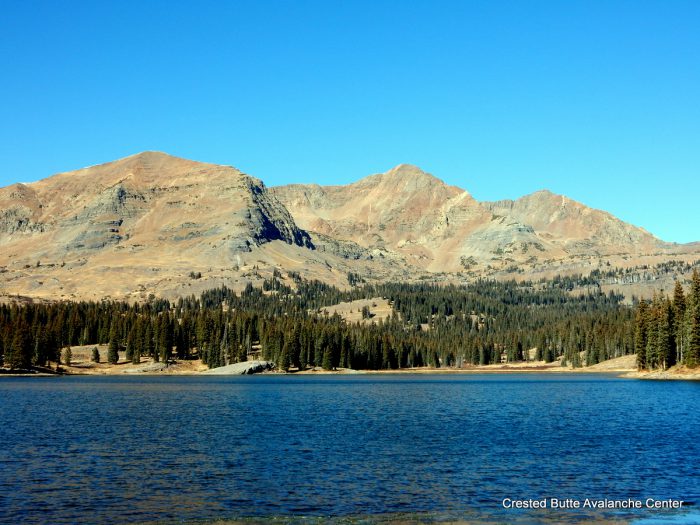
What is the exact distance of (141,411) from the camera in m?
97.1

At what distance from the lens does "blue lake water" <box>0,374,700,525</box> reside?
40875 mm

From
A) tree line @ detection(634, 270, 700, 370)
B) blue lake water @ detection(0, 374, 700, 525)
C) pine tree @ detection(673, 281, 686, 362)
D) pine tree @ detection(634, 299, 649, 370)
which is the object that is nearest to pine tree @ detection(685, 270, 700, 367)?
tree line @ detection(634, 270, 700, 370)

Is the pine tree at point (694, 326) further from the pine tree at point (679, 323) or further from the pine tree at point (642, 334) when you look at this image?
the pine tree at point (642, 334)

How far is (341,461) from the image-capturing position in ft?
187

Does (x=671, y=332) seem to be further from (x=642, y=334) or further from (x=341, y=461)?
(x=341, y=461)

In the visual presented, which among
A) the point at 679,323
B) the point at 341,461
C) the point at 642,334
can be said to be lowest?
the point at 341,461

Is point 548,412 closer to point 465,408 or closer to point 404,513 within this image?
point 465,408

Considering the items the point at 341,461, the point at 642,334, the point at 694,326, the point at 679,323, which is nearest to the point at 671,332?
the point at 679,323

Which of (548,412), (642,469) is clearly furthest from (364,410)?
(642,469)

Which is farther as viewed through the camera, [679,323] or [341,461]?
[679,323]

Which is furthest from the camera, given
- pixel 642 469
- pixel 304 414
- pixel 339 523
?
pixel 304 414

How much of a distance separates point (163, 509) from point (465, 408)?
68.6 m

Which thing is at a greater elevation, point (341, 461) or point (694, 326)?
point (694, 326)

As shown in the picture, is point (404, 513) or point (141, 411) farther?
point (141, 411)
